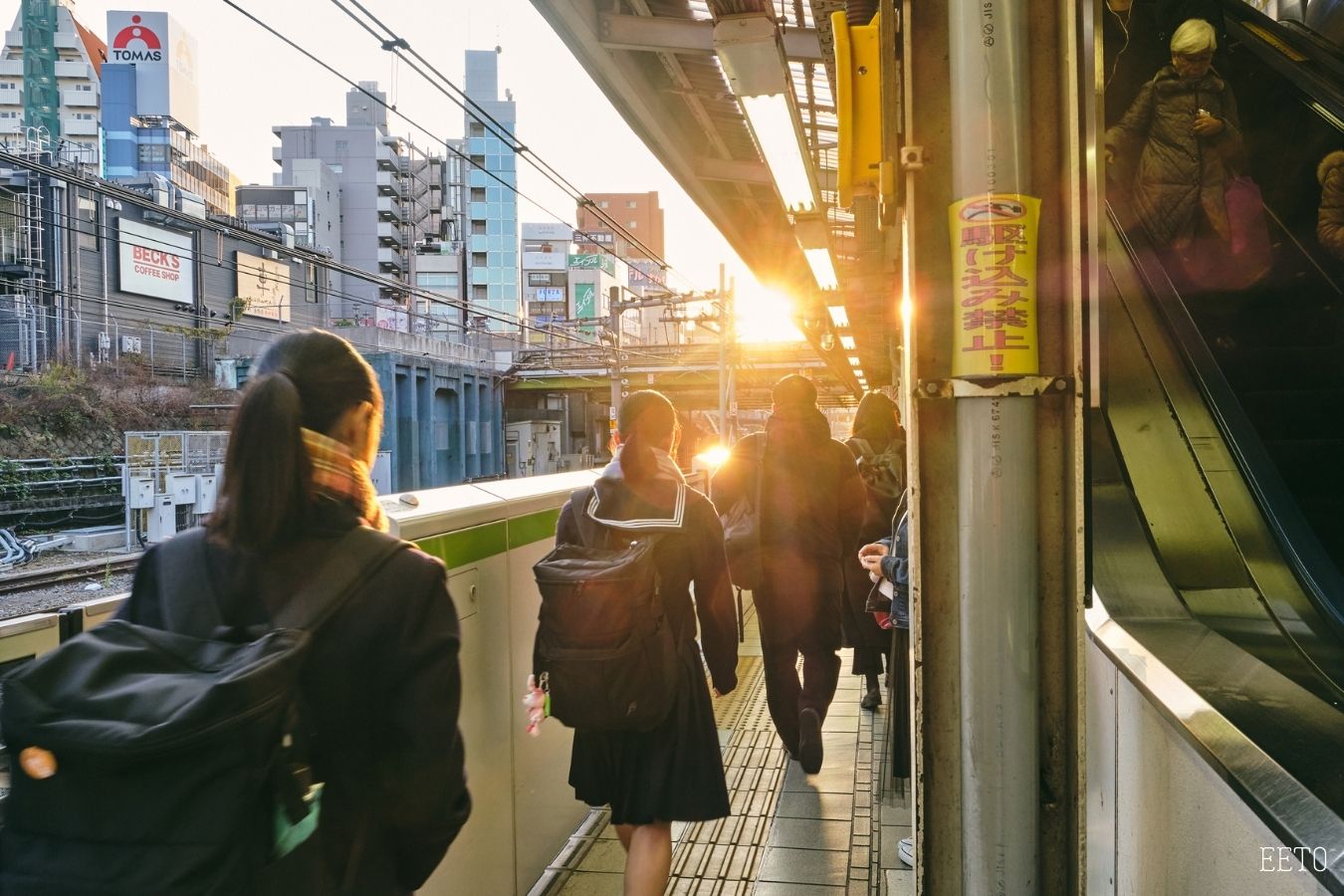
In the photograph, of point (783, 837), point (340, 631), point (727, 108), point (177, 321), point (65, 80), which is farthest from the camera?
point (65, 80)

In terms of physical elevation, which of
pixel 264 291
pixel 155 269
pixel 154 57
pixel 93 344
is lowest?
pixel 93 344

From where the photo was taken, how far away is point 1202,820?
147 centimetres

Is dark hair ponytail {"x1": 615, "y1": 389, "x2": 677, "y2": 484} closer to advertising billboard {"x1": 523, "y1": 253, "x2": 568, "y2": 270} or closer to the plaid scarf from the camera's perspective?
the plaid scarf

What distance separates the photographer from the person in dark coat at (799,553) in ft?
12.7

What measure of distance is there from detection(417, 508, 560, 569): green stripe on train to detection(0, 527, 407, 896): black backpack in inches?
38.8

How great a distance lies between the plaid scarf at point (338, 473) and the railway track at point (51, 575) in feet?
42.6

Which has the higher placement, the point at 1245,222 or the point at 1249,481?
the point at 1245,222

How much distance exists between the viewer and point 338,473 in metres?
1.38

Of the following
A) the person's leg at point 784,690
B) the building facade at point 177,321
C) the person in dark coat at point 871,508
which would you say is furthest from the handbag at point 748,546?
the building facade at point 177,321

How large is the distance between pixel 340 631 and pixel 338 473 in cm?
27

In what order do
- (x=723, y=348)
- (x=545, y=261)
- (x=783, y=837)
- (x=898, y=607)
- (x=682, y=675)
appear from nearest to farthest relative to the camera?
(x=898, y=607), (x=682, y=675), (x=783, y=837), (x=723, y=348), (x=545, y=261)

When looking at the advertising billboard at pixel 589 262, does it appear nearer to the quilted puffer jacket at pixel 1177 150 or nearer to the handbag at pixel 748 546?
the handbag at pixel 748 546

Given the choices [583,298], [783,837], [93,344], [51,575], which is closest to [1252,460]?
[783,837]

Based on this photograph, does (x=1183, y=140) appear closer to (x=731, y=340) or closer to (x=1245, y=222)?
(x=1245, y=222)
